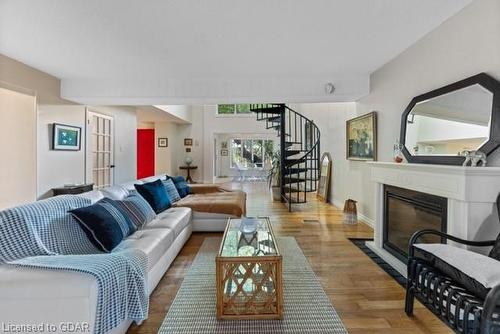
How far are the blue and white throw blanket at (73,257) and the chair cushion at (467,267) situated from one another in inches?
77.6

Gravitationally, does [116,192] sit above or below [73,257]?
above

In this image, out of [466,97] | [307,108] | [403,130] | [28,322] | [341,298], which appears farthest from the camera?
[307,108]

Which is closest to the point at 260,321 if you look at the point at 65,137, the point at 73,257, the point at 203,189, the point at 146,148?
the point at 73,257

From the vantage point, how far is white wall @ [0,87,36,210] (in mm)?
3939

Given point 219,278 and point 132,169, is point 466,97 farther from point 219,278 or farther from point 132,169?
point 132,169

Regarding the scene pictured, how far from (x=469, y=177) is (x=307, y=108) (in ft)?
25.1

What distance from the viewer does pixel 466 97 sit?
2.68 meters

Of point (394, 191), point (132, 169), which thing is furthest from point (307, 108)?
point (394, 191)

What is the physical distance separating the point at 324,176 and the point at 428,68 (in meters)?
4.89

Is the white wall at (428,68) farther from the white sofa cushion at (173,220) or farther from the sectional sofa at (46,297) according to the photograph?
the sectional sofa at (46,297)

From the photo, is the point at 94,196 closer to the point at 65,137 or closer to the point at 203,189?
the point at 65,137

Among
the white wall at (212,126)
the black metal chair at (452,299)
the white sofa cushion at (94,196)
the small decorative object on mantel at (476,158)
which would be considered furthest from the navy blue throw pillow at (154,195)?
the white wall at (212,126)

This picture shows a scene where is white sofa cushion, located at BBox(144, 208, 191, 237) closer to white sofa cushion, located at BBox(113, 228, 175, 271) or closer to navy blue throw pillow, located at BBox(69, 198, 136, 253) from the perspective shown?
white sofa cushion, located at BBox(113, 228, 175, 271)

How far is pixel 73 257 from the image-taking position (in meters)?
1.90
